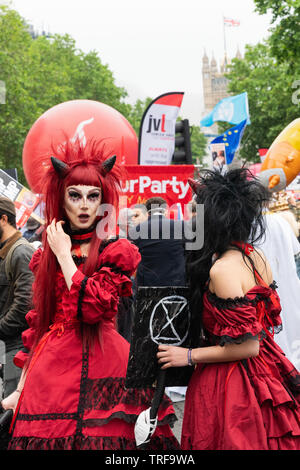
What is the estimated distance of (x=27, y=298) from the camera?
3.37 metres

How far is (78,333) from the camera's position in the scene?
224 centimetres

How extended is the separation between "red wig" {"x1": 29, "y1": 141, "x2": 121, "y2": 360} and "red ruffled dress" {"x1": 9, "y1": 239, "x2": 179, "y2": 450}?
3.1 inches

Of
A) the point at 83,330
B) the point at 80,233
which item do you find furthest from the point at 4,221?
the point at 83,330

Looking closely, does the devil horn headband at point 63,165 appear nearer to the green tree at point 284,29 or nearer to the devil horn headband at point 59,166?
the devil horn headband at point 59,166

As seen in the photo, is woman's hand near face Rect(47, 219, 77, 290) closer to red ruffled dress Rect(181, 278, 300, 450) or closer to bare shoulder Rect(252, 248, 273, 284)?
red ruffled dress Rect(181, 278, 300, 450)

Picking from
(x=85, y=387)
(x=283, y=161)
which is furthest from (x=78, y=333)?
(x=283, y=161)

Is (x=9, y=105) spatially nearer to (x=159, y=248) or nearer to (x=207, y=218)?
(x=159, y=248)

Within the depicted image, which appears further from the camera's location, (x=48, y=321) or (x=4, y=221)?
(x=4, y=221)

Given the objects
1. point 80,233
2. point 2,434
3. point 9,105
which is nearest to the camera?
point 2,434

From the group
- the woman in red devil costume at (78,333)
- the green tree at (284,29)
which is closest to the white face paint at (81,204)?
the woman in red devil costume at (78,333)

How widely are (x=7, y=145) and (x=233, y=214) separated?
18.3 meters

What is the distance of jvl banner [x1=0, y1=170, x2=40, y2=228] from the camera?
6.90 meters

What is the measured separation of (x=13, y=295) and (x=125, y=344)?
4.78 ft

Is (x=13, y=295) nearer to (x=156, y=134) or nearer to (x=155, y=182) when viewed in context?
(x=155, y=182)
